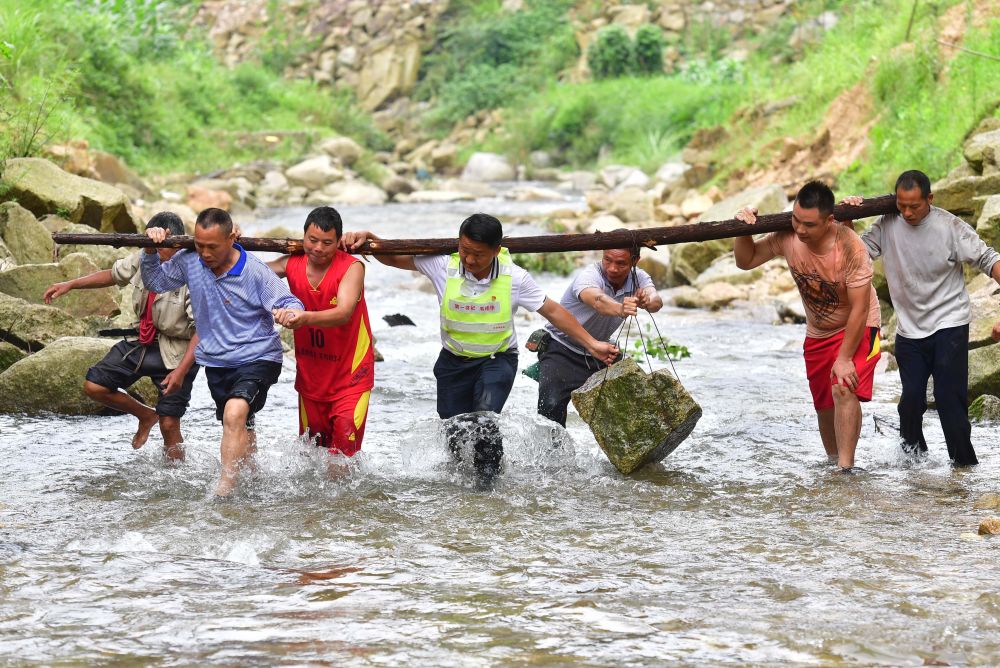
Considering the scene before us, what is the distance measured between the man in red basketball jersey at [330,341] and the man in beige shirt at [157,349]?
0.69m

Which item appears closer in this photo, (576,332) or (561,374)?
(576,332)

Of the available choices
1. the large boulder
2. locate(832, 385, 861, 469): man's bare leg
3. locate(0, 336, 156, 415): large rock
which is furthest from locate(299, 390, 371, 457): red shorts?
the large boulder

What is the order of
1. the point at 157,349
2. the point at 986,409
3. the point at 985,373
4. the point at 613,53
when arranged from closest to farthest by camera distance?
1. the point at 157,349
2. the point at 986,409
3. the point at 985,373
4. the point at 613,53

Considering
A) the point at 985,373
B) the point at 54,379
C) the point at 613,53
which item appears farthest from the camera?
the point at 613,53

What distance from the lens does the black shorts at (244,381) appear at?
6309mm

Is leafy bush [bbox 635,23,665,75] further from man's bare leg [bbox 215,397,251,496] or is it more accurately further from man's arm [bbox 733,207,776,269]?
man's bare leg [bbox 215,397,251,496]

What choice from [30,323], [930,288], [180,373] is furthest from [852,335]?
[30,323]

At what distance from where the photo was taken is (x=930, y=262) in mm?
6637

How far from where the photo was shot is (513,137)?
36.1 metres

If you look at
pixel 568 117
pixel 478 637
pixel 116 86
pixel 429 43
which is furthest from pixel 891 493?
pixel 429 43

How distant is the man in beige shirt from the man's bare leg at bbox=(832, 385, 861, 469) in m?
3.62

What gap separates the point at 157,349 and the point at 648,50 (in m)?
32.0

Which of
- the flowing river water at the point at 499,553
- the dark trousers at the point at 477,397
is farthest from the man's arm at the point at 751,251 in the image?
the dark trousers at the point at 477,397

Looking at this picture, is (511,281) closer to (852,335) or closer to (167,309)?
(852,335)
